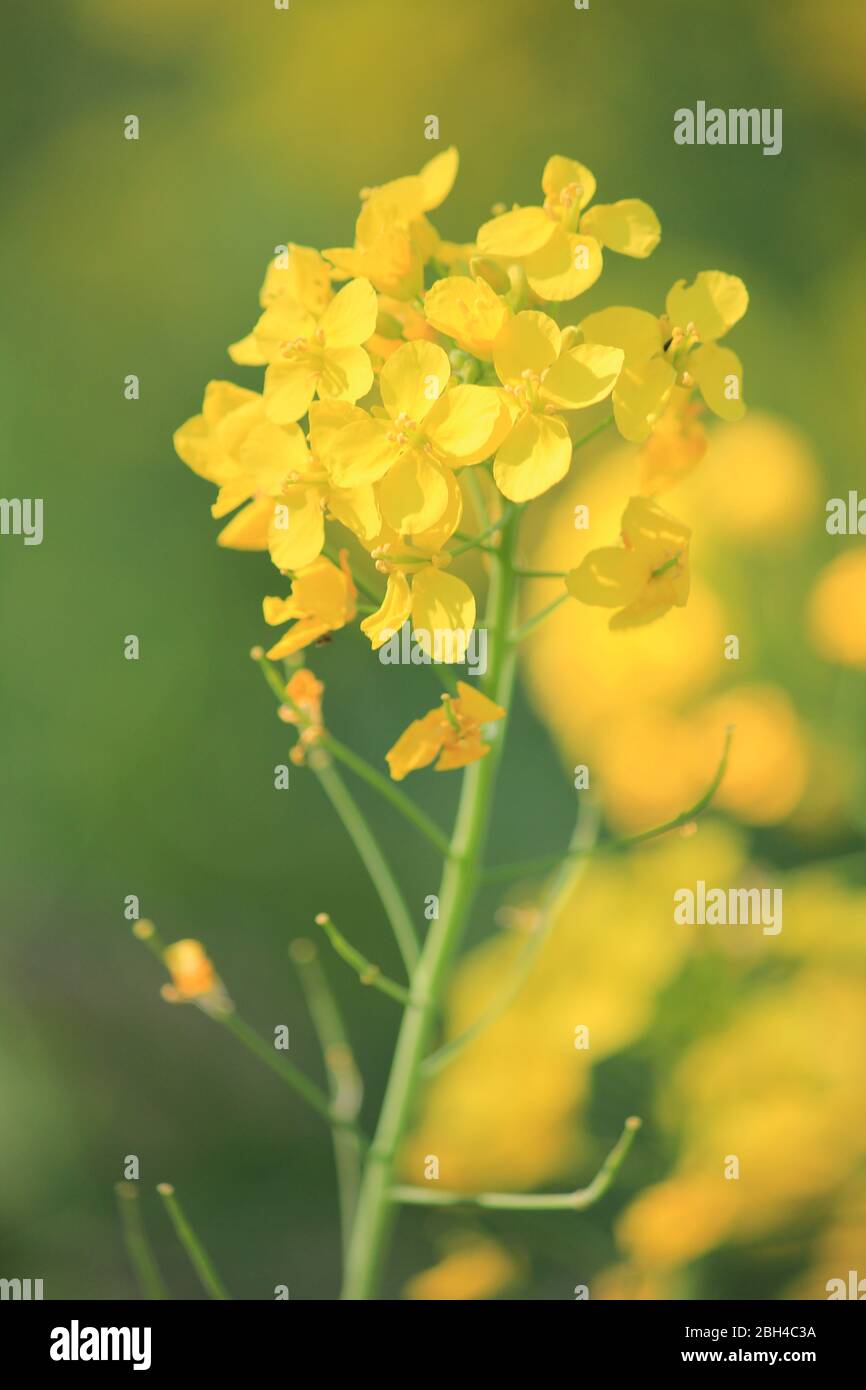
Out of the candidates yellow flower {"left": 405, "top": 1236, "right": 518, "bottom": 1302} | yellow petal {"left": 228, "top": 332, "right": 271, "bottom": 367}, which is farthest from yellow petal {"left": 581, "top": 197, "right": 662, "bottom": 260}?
yellow flower {"left": 405, "top": 1236, "right": 518, "bottom": 1302}

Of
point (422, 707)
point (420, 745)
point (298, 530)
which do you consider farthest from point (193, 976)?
point (422, 707)

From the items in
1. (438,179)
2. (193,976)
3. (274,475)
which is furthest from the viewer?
(193,976)

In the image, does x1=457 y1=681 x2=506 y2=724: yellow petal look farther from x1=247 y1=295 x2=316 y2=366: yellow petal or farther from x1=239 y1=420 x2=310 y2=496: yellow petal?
x1=247 y1=295 x2=316 y2=366: yellow petal

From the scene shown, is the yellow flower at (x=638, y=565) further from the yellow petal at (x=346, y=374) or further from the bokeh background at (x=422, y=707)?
the bokeh background at (x=422, y=707)

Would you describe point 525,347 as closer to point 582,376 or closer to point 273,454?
point 582,376

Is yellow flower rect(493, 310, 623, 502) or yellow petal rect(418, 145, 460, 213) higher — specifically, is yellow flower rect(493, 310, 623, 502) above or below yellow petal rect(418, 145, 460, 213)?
below
